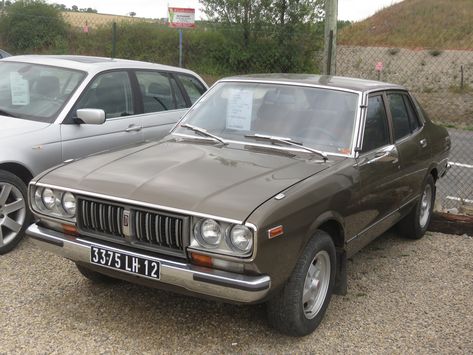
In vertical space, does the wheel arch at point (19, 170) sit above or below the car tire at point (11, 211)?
above

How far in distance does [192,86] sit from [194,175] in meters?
3.70

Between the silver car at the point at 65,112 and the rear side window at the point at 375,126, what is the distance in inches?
67.9

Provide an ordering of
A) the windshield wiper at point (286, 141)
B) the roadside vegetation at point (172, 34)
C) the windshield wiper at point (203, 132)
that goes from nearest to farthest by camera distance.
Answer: the windshield wiper at point (286, 141) → the windshield wiper at point (203, 132) → the roadside vegetation at point (172, 34)

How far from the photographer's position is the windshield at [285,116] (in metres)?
4.14

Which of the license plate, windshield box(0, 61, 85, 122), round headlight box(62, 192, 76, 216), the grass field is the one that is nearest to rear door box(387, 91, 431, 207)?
the license plate

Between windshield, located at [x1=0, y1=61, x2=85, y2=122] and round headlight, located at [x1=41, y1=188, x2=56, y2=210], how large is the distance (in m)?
1.67

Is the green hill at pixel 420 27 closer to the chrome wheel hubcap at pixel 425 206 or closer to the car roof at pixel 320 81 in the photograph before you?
the chrome wheel hubcap at pixel 425 206

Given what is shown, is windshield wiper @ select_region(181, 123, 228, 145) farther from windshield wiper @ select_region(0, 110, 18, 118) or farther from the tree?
the tree

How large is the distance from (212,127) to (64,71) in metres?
1.98

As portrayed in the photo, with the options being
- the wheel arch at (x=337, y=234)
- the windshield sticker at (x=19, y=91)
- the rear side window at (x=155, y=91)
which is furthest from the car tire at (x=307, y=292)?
the windshield sticker at (x=19, y=91)

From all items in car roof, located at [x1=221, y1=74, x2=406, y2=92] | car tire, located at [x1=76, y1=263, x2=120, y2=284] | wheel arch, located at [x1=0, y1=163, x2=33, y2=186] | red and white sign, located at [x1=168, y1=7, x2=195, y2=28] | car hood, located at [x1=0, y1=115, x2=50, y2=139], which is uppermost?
red and white sign, located at [x1=168, y1=7, x2=195, y2=28]

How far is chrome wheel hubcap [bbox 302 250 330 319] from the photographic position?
3.56 meters

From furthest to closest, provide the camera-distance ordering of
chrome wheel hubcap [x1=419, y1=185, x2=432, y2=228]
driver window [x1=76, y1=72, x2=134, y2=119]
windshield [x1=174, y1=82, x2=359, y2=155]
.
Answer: chrome wheel hubcap [x1=419, y1=185, x2=432, y2=228] < driver window [x1=76, y1=72, x2=134, y2=119] < windshield [x1=174, y1=82, x2=359, y2=155]

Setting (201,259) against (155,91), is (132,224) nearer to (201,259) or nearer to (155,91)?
(201,259)
